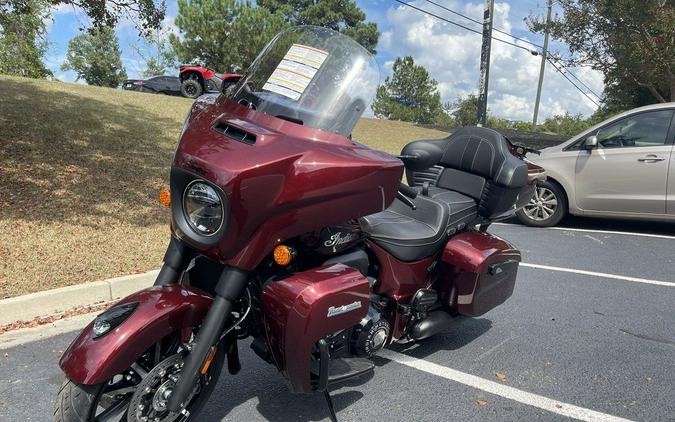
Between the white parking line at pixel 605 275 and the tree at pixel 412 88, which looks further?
the tree at pixel 412 88

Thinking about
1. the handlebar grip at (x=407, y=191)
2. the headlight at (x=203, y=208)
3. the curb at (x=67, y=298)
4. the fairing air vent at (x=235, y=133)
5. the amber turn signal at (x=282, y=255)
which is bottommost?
the curb at (x=67, y=298)

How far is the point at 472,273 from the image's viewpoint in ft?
11.2

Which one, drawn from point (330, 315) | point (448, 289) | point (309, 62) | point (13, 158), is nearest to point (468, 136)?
point (448, 289)

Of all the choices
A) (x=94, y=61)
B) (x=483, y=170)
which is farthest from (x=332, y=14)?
(x=483, y=170)

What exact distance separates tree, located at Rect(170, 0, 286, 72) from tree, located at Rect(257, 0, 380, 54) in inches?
593

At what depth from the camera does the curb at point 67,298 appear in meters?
3.92

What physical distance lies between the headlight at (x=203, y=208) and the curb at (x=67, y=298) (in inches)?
92.4

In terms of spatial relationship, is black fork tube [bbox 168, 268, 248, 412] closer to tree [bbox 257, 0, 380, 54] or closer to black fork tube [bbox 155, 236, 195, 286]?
black fork tube [bbox 155, 236, 195, 286]

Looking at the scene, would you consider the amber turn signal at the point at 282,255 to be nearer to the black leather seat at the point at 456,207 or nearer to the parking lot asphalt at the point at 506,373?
the parking lot asphalt at the point at 506,373

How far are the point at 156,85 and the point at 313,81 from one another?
2700cm

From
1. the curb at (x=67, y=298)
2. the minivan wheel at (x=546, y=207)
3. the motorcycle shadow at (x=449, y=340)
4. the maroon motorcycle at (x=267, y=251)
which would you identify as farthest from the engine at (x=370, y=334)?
the minivan wheel at (x=546, y=207)

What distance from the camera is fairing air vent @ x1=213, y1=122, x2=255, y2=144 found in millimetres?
2346

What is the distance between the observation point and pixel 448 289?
3502mm

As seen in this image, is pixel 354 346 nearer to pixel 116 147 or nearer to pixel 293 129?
pixel 293 129
